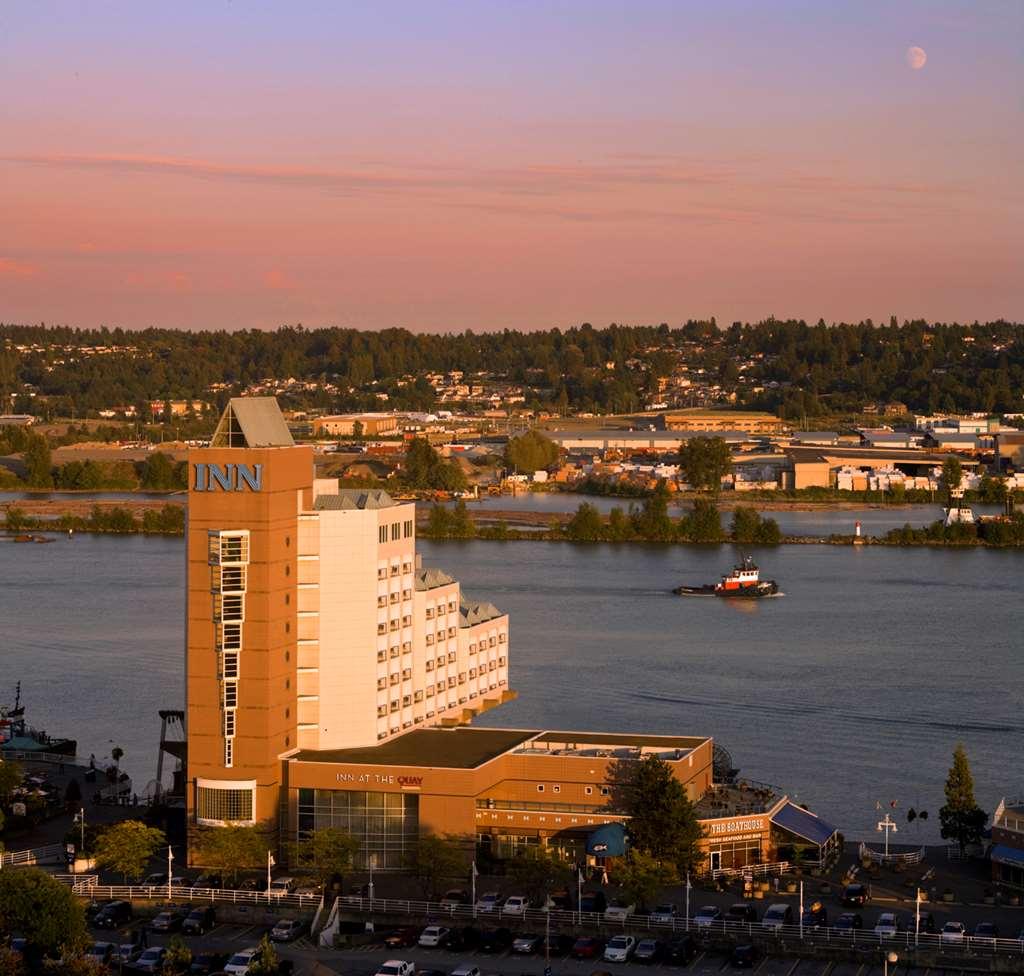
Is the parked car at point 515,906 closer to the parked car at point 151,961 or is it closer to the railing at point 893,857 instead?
the parked car at point 151,961

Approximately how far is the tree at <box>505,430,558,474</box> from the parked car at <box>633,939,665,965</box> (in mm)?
41087

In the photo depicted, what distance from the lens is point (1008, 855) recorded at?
40.6 ft

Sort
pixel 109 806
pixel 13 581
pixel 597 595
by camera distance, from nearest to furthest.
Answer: pixel 109 806
pixel 597 595
pixel 13 581

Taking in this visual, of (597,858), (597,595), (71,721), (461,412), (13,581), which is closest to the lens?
(597,858)

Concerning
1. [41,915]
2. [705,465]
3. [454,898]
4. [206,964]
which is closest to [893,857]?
[454,898]

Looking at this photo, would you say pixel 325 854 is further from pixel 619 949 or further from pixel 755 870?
pixel 755 870

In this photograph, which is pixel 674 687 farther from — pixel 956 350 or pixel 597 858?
pixel 956 350

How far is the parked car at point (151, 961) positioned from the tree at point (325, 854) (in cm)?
158

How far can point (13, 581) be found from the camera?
29.8 meters

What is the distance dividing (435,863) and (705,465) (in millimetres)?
36081

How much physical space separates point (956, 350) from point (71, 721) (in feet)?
234

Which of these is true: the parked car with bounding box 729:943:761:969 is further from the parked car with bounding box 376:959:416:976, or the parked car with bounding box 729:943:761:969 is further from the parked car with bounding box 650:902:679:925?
the parked car with bounding box 376:959:416:976

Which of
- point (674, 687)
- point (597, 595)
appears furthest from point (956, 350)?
point (674, 687)

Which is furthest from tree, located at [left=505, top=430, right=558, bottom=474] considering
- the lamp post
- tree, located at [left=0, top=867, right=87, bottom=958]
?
tree, located at [left=0, top=867, right=87, bottom=958]
